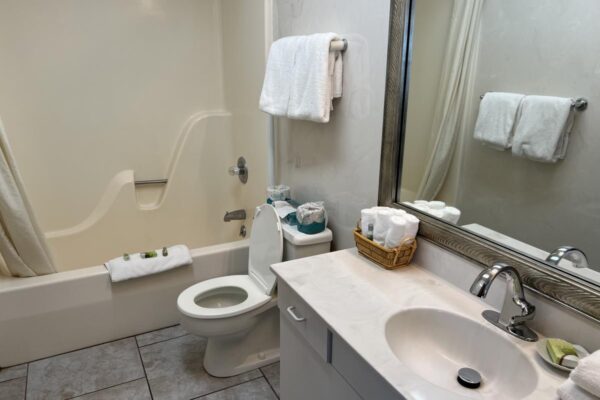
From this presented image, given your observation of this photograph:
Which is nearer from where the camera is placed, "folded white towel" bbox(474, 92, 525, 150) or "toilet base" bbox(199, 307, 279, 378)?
"folded white towel" bbox(474, 92, 525, 150)

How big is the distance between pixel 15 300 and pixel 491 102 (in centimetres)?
219

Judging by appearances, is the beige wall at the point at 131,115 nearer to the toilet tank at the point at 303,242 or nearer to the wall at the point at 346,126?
the wall at the point at 346,126

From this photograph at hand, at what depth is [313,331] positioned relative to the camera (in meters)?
1.16

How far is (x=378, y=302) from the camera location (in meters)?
1.14

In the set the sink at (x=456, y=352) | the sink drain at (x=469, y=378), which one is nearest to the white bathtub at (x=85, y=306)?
the sink at (x=456, y=352)

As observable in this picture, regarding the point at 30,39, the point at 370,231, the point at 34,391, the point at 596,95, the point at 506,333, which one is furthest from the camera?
the point at 30,39

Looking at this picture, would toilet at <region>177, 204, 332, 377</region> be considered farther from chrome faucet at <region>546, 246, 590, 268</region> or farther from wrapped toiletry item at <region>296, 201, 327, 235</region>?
chrome faucet at <region>546, 246, 590, 268</region>

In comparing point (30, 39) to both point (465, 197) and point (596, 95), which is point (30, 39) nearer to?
point (465, 197)

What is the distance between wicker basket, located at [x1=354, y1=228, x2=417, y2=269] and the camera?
130 centimetres

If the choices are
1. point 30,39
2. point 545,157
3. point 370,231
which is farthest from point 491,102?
point 30,39

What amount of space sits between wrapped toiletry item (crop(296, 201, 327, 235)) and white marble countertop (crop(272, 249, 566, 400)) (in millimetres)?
305

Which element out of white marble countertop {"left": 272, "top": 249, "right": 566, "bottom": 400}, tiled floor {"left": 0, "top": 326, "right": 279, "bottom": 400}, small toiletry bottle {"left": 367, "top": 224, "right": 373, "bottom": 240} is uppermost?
small toiletry bottle {"left": 367, "top": 224, "right": 373, "bottom": 240}

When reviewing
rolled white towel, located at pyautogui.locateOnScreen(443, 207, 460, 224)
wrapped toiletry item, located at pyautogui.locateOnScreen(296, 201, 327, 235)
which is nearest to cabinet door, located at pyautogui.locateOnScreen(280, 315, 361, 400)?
wrapped toiletry item, located at pyautogui.locateOnScreen(296, 201, 327, 235)

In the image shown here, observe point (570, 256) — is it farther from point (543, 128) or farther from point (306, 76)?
point (306, 76)
